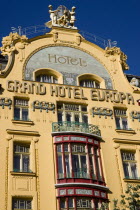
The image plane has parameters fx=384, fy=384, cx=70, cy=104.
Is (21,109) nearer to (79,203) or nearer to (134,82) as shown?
(79,203)

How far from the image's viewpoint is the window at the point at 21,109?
28.3m

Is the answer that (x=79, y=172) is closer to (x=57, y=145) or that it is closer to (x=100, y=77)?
(x=57, y=145)

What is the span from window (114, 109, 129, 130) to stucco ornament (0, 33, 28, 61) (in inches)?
354

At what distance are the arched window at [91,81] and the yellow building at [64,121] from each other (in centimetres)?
8

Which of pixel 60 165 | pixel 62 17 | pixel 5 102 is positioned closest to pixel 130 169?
pixel 60 165

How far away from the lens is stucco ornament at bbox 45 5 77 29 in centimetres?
3494

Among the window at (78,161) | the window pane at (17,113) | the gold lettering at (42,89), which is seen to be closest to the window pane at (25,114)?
the window pane at (17,113)

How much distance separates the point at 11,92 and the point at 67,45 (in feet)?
24.6

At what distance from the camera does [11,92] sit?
29.0 meters

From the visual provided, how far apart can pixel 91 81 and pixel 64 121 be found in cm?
559

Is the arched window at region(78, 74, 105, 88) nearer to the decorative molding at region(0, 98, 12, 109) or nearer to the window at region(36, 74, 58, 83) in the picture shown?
the window at region(36, 74, 58, 83)

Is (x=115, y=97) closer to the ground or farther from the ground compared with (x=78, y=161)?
farther from the ground

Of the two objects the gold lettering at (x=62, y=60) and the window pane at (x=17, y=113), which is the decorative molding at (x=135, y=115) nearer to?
the gold lettering at (x=62, y=60)

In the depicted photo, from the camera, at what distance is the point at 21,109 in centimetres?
2873
